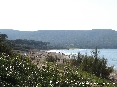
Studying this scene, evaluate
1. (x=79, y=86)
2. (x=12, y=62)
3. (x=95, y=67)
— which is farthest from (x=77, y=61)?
(x=79, y=86)

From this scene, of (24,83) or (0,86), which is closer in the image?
(0,86)

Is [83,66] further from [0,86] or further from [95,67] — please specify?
[0,86]

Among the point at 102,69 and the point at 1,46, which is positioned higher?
the point at 1,46

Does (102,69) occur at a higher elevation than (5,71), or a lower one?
lower

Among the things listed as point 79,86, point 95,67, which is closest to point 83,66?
point 95,67

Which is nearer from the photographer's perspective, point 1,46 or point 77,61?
point 1,46

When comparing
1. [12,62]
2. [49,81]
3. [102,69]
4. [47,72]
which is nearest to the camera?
[49,81]

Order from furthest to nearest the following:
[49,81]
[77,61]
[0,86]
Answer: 1. [77,61]
2. [49,81]
3. [0,86]

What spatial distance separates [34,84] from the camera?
24375mm

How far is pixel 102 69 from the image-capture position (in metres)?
57.4

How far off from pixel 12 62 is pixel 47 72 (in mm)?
4907

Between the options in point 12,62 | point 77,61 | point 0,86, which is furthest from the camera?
point 77,61

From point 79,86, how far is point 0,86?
7.77 meters

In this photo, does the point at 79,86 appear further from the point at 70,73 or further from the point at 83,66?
the point at 83,66
